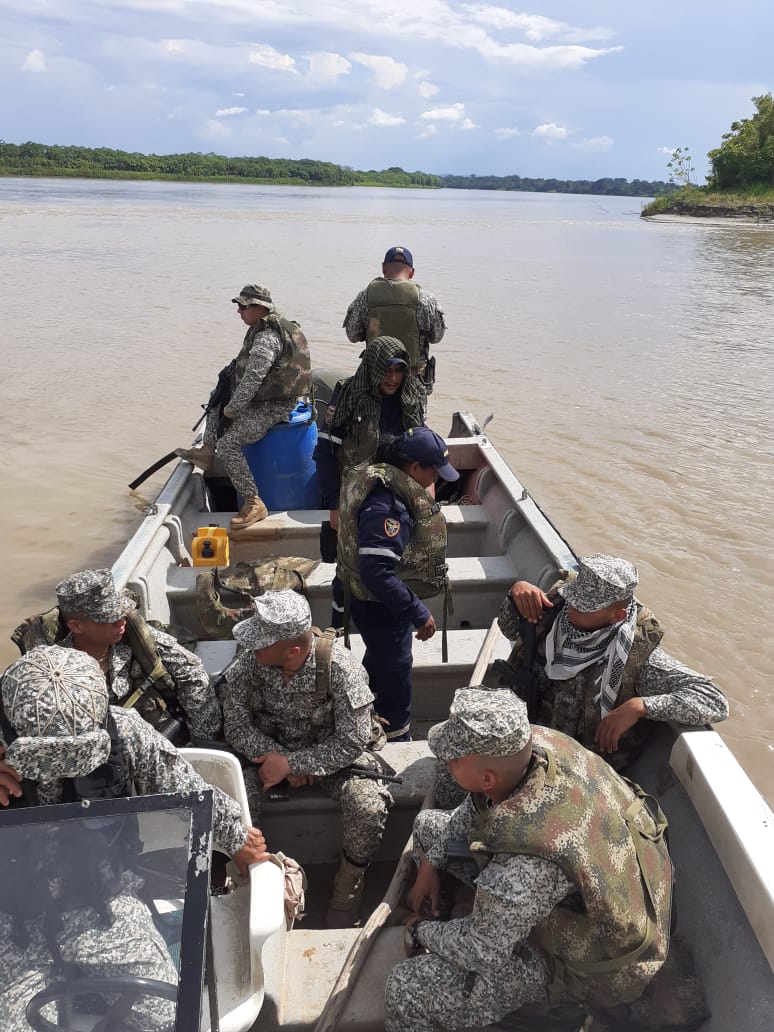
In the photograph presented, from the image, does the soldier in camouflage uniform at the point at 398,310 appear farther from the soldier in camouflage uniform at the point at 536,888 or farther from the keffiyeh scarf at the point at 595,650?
the soldier in camouflage uniform at the point at 536,888

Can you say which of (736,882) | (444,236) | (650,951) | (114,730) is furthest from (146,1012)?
(444,236)

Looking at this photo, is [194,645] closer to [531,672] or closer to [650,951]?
[531,672]

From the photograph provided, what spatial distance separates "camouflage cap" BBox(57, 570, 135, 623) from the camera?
8.54 ft

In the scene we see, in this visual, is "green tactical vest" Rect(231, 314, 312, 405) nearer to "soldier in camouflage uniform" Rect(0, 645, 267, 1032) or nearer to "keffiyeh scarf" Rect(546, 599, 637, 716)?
"keffiyeh scarf" Rect(546, 599, 637, 716)

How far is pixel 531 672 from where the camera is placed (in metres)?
3.00

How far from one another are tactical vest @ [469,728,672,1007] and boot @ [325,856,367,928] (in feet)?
3.35

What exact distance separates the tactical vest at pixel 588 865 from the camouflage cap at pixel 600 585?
0.64 metres

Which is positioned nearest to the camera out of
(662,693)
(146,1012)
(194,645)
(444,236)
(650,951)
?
(146,1012)

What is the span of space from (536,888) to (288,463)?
382 cm

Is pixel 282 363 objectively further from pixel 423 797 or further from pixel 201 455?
pixel 423 797

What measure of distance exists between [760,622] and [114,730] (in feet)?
17.0

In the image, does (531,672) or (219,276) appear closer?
(531,672)

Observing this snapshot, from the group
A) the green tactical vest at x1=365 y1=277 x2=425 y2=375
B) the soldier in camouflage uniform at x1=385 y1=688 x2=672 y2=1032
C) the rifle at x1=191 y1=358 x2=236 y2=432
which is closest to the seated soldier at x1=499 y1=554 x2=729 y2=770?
the soldier in camouflage uniform at x1=385 y1=688 x2=672 y2=1032

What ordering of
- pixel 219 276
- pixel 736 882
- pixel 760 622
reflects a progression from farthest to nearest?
pixel 219 276 → pixel 760 622 → pixel 736 882
